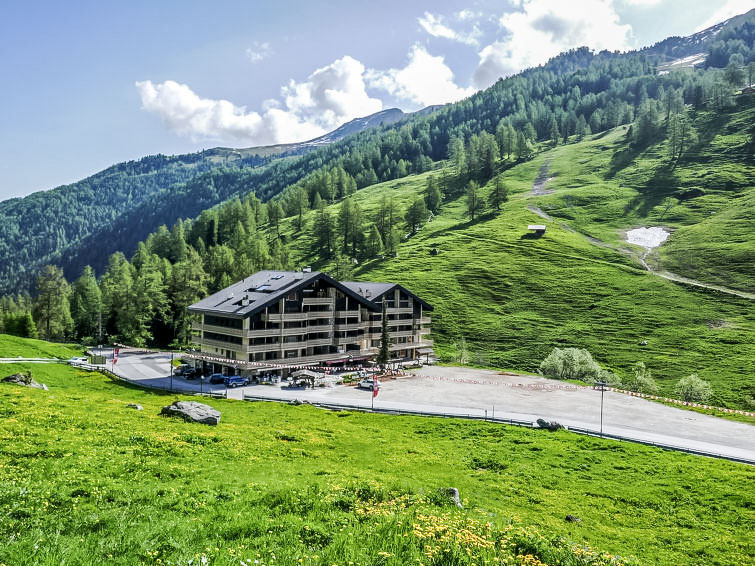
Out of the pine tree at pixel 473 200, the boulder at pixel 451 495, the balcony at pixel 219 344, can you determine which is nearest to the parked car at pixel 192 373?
the balcony at pixel 219 344

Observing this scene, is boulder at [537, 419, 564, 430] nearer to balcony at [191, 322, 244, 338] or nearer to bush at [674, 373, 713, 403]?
balcony at [191, 322, 244, 338]

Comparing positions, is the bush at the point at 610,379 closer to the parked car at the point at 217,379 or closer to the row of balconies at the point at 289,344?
the row of balconies at the point at 289,344

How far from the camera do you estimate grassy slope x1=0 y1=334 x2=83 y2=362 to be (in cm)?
6837

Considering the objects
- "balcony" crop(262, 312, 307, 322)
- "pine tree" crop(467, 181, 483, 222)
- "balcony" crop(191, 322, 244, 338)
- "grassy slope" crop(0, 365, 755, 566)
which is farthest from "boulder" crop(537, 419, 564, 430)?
"pine tree" crop(467, 181, 483, 222)

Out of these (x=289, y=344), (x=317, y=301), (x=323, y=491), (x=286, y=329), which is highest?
(x=317, y=301)

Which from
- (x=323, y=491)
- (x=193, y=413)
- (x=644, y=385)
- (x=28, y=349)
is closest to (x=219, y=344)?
(x=28, y=349)

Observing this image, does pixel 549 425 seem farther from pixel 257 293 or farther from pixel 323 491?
pixel 257 293

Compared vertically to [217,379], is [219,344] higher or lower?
higher

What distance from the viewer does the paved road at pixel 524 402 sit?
4691 centimetres

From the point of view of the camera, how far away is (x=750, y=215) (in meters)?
152

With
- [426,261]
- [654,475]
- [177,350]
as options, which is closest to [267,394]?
[654,475]

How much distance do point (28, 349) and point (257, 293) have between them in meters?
38.1

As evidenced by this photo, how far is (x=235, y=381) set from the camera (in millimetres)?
69250

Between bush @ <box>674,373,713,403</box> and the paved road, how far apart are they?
2214cm
